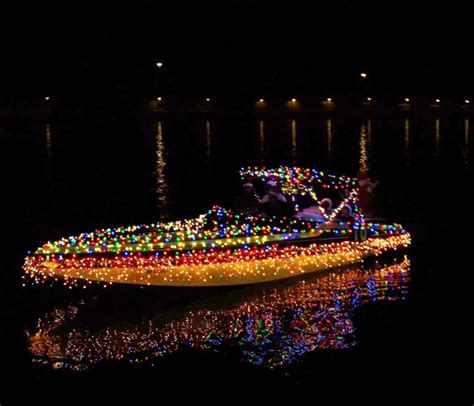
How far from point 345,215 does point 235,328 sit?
15.3 feet

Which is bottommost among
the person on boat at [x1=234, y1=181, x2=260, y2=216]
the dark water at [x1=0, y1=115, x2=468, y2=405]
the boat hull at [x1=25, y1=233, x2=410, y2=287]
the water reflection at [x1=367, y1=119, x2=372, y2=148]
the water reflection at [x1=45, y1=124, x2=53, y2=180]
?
the water reflection at [x1=367, y1=119, x2=372, y2=148]

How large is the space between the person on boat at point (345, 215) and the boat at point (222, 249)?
121mm

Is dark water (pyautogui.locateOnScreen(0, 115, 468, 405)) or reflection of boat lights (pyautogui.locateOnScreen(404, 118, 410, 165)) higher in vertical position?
dark water (pyautogui.locateOnScreen(0, 115, 468, 405))

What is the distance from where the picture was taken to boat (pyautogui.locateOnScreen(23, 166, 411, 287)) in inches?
555

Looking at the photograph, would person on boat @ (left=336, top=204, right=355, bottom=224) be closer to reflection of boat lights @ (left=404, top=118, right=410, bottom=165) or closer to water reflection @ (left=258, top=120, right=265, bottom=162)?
reflection of boat lights @ (left=404, top=118, right=410, bottom=165)

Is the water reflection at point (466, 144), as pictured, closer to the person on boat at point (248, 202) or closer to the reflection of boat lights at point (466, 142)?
the reflection of boat lights at point (466, 142)

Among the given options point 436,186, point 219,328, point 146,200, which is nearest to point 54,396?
point 219,328

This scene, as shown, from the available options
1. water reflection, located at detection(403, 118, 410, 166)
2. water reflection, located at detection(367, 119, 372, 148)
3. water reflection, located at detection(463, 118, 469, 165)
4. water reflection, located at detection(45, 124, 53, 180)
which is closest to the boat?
water reflection, located at detection(45, 124, 53, 180)

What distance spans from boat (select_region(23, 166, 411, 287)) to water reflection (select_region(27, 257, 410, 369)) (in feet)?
1.61

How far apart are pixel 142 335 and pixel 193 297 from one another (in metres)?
1.98

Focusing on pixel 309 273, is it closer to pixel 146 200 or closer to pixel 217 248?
pixel 217 248

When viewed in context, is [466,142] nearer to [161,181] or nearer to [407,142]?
[407,142]

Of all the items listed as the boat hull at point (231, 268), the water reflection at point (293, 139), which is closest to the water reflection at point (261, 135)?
the water reflection at point (293, 139)

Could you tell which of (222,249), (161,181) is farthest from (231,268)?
(161,181)
